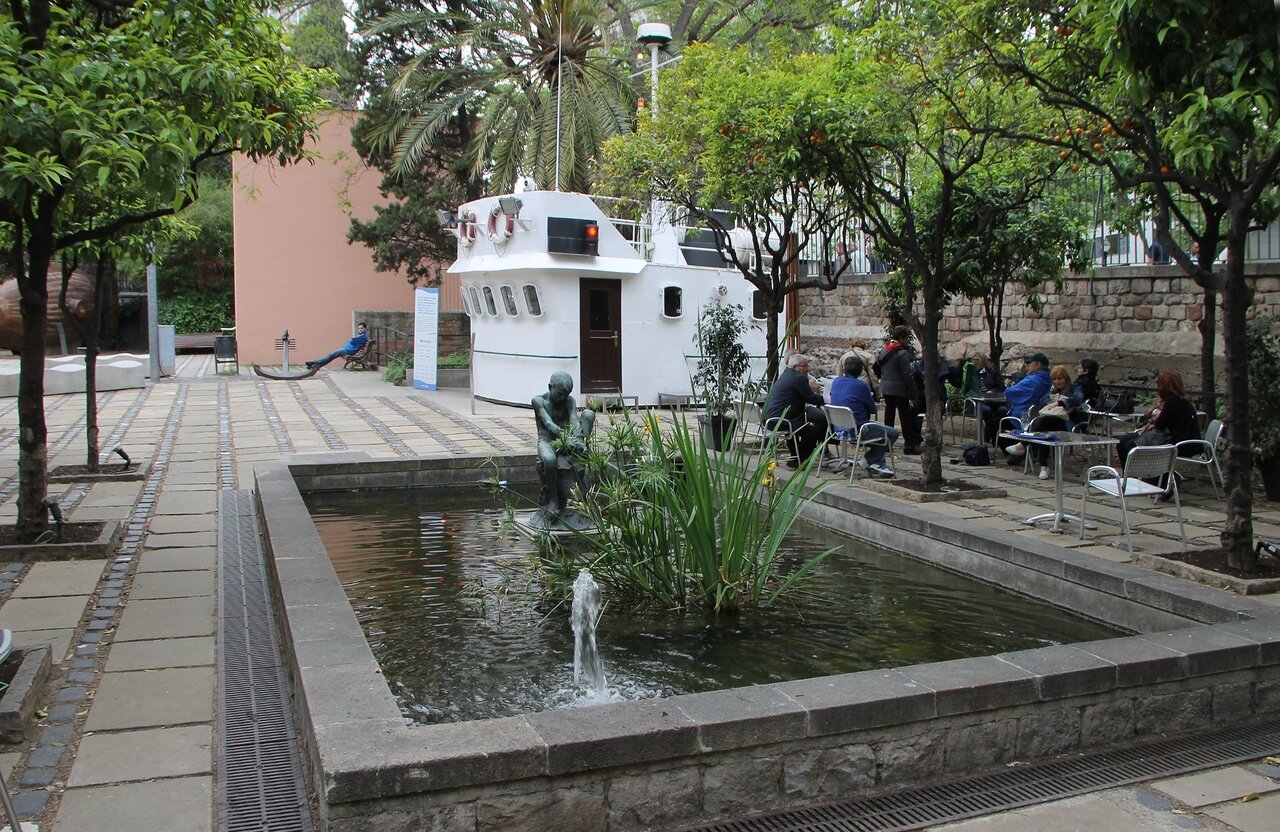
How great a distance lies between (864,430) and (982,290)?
4.54 meters

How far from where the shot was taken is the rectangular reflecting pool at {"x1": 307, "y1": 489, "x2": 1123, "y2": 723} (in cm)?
489

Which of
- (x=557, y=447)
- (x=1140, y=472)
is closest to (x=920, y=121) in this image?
(x=1140, y=472)

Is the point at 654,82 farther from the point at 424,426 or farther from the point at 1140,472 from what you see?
the point at 1140,472

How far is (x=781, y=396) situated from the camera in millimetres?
10391

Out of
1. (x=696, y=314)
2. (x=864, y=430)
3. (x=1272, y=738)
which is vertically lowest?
(x=1272, y=738)

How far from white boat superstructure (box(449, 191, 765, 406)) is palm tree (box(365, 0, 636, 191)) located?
5.67ft

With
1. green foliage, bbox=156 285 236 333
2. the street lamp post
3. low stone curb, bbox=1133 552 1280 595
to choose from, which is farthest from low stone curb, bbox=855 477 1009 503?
green foliage, bbox=156 285 236 333

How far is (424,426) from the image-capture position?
14484 millimetres

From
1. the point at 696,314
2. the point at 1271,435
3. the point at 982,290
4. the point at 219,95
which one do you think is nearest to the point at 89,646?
the point at 219,95

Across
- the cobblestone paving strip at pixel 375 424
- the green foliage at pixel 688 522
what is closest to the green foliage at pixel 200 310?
the cobblestone paving strip at pixel 375 424

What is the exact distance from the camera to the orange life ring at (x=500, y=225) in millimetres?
17297

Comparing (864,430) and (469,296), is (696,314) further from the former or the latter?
(864,430)

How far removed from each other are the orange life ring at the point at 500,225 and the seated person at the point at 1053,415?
908cm

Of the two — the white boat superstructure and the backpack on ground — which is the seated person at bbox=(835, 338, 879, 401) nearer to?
the backpack on ground
